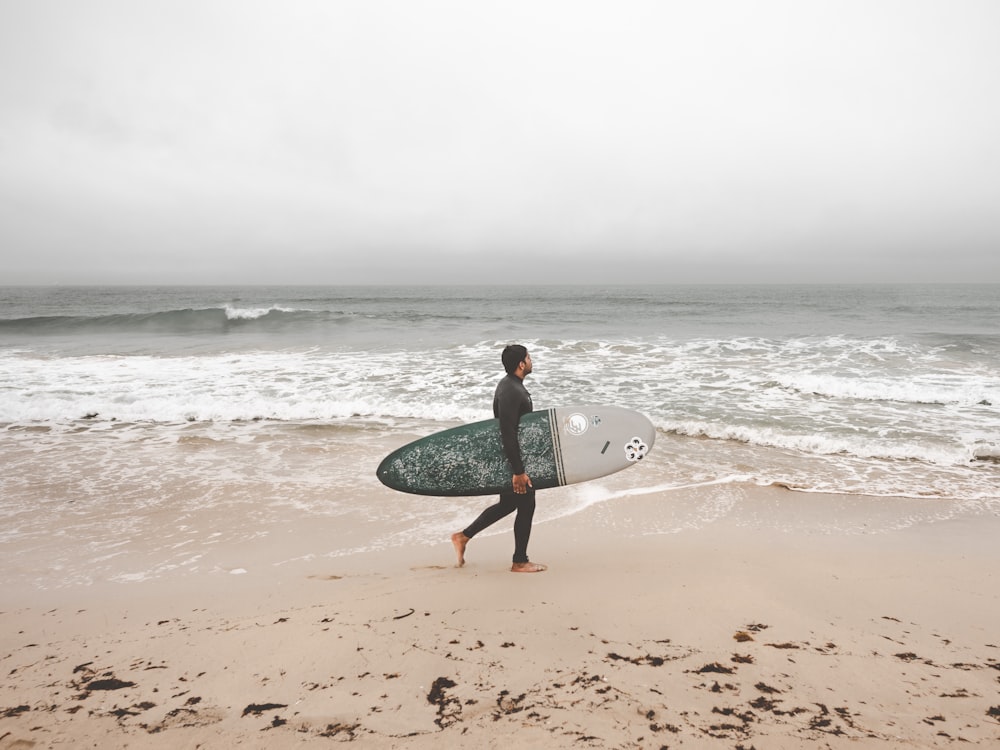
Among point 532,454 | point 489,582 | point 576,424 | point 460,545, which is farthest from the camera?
point 576,424

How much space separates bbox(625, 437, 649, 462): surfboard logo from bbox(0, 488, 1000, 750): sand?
741 millimetres

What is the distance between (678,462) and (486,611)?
4.12 meters

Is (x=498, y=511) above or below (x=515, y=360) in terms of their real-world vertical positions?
below

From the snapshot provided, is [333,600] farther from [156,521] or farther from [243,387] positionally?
[243,387]

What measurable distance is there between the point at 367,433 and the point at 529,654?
5727 mm

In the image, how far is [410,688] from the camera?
227cm

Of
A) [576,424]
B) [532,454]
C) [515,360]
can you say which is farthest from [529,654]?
[576,424]

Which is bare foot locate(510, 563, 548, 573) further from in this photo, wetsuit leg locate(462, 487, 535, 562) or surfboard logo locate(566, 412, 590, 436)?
surfboard logo locate(566, 412, 590, 436)

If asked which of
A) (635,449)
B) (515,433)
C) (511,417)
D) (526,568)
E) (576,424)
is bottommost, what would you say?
(526,568)

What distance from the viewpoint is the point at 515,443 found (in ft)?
11.2

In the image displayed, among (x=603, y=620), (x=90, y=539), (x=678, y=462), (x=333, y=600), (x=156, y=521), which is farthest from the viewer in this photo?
(x=678, y=462)

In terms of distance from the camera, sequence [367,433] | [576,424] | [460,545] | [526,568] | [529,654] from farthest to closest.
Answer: [367,433]
[576,424]
[460,545]
[526,568]
[529,654]

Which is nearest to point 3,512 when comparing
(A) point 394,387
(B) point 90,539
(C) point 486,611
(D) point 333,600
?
(B) point 90,539

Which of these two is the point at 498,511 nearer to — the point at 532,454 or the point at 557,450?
the point at 532,454
